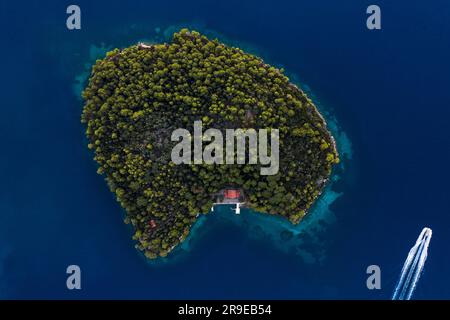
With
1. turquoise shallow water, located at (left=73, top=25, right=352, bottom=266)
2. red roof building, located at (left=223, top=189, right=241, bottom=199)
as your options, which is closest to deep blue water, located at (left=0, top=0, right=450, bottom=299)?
turquoise shallow water, located at (left=73, top=25, right=352, bottom=266)

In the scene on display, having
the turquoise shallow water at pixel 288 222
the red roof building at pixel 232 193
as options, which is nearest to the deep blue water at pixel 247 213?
the turquoise shallow water at pixel 288 222

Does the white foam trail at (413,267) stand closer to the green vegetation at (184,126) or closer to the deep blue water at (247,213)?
the deep blue water at (247,213)

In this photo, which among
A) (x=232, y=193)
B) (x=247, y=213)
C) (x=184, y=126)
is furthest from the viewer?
(x=247, y=213)

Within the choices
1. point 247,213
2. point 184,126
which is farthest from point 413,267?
point 184,126

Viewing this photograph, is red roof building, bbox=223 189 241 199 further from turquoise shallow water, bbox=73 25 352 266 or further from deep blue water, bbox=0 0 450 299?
deep blue water, bbox=0 0 450 299

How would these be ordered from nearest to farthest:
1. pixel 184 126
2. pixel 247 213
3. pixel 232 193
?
pixel 184 126
pixel 232 193
pixel 247 213

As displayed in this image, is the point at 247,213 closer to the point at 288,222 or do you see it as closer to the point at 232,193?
the point at 232,193
